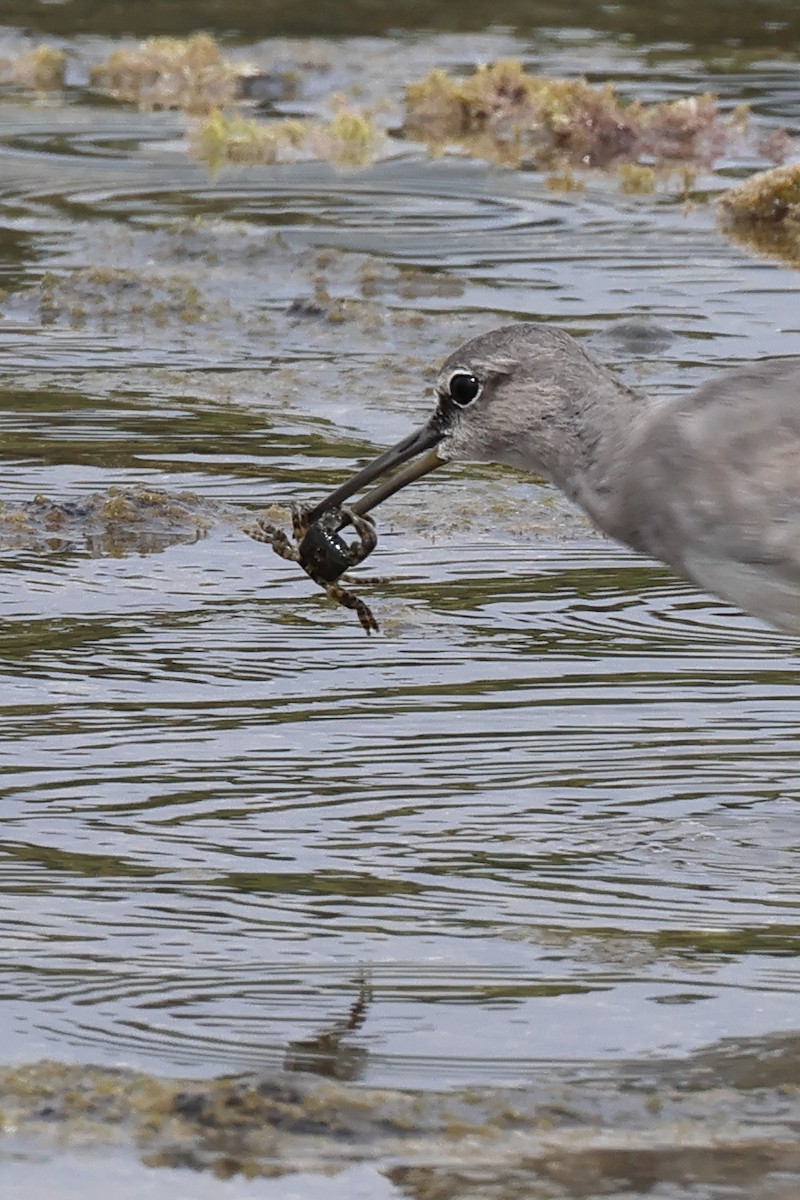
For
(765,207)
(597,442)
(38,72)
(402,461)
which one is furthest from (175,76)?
(597,442)

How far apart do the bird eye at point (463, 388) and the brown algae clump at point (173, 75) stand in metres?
8.79

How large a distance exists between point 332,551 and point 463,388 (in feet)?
1.80

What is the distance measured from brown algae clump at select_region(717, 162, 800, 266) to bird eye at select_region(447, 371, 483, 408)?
5323 mm

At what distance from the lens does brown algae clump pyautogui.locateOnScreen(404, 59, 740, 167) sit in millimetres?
13078

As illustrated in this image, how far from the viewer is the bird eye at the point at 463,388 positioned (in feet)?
20.7

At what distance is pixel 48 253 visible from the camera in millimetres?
11109

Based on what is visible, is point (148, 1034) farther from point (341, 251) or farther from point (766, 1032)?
point (341, 251)

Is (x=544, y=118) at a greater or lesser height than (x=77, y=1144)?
greater

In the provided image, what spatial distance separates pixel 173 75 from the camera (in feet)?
49.0

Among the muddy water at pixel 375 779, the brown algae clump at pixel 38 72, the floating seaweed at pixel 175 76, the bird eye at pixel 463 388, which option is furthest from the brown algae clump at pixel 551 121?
the bird eye at pixel 463 388

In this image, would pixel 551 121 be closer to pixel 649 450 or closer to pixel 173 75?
pixel 173 75

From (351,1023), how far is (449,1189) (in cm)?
63

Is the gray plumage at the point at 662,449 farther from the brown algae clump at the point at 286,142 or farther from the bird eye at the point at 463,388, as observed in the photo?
the brown algae clump at the point at 286,142

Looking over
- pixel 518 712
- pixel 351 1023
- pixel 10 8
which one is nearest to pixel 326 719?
pixel 518 712
